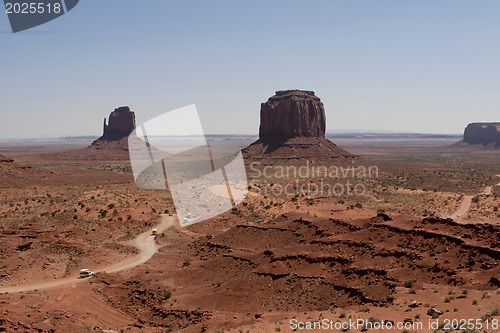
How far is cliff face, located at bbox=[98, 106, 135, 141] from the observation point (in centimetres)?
18150

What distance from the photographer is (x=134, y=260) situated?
3425 cm

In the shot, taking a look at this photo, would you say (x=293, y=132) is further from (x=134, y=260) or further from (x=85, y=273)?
(x=85, y=273)

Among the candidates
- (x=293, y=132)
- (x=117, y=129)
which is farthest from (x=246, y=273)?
(x=117, y=129)

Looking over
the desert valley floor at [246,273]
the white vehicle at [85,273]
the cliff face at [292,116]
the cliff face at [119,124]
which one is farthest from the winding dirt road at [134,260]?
the cliff face at [119,124]

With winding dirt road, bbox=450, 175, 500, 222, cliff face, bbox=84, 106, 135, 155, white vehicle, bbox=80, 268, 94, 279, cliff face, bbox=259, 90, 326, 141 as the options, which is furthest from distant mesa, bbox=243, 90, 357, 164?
white vehicle, bbox=80, 268, 94, 279

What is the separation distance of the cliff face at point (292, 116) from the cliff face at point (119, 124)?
77.2 m

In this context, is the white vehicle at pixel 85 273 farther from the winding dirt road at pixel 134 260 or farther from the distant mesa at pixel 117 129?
the distant mesa at pixel 117 129

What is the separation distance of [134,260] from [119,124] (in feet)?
529

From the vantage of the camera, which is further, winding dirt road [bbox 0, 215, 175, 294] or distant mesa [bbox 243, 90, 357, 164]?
distant mesa [bbox 243, 90, 357, 164]

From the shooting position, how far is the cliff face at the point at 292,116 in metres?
129

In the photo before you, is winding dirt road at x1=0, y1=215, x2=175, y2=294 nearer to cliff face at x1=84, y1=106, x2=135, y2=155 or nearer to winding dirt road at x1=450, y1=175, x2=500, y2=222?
winding dirt road at x1=450, y1=175, x2=500, y2=222

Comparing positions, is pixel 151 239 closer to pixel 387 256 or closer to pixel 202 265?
pixel 202 265

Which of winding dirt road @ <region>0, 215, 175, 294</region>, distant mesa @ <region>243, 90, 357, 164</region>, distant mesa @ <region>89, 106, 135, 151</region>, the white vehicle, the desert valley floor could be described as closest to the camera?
the desert valley floor

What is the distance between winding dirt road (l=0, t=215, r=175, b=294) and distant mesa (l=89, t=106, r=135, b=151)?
14189 centimetres
